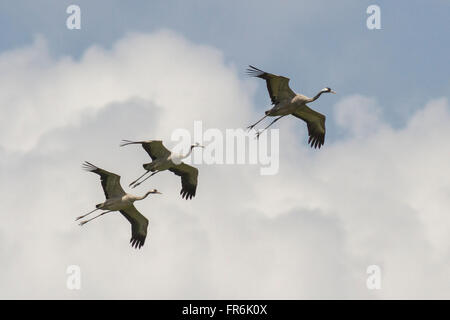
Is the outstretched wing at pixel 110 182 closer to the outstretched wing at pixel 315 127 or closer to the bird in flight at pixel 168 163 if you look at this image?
the bird in flight at pixel 168 163

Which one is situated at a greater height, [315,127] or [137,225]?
[315,127]

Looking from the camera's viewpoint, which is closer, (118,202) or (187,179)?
(118,202)

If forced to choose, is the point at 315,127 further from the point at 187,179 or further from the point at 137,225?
the point at 137,225

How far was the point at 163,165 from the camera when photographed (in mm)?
55562

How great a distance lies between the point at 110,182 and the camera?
55125mm

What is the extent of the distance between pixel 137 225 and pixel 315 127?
10.4 metres

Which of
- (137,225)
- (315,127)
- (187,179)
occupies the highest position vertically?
(315,127)

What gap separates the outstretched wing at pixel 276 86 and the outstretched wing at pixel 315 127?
3.04 metres

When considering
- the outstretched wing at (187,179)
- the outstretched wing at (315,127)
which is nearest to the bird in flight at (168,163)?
the outstretched wing at (187,179)

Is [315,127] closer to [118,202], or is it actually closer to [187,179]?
[187,179]

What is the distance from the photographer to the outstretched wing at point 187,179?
190ft

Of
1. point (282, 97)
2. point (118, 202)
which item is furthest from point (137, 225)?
point (282, 97)
